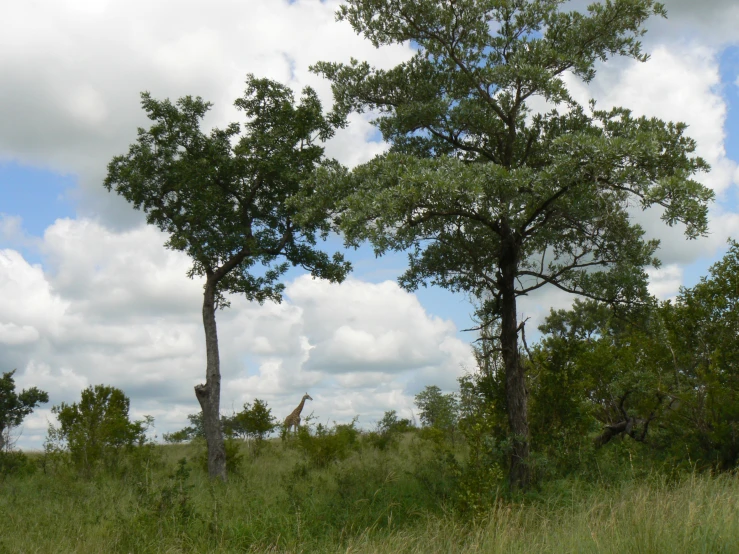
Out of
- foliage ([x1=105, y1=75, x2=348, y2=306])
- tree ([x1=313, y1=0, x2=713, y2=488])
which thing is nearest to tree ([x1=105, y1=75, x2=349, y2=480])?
foliage ([x1=105, y1=75, x2=348, y2=306])

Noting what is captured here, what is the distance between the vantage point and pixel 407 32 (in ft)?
36.8

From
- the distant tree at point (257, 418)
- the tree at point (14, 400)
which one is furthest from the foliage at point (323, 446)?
the tree at point (14, 400)

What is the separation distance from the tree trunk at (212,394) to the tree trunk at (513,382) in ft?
25.9

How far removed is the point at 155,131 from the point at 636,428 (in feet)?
47.2

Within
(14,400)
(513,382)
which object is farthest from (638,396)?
(14,400)

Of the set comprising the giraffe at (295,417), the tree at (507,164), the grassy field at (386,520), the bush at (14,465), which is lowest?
the grassy field at (386,520)

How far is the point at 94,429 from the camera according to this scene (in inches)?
661

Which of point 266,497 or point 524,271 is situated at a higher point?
point 524,271

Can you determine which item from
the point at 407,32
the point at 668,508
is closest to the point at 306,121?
the point at 407,32

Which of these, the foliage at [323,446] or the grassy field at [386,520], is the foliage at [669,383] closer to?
the grassy field at [386,520]

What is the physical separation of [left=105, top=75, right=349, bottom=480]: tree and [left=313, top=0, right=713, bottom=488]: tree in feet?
16.7

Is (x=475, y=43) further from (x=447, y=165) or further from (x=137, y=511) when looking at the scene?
(x=137, y=511)

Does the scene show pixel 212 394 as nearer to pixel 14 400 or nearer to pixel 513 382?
pixel 513 382

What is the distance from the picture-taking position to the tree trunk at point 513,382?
10531 millimetres
